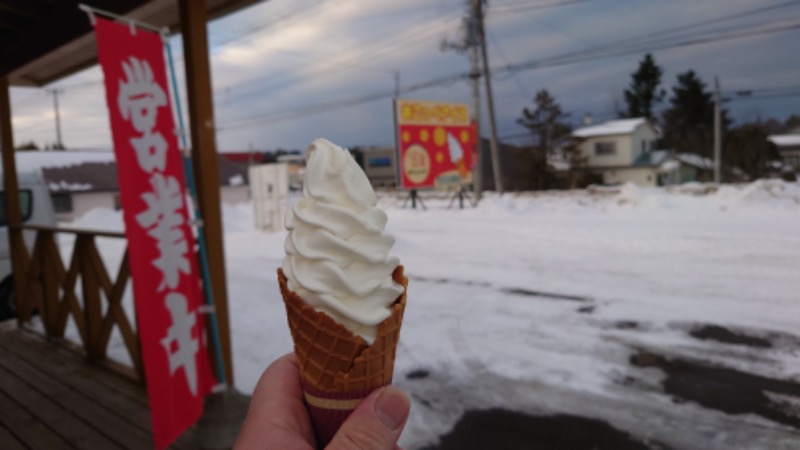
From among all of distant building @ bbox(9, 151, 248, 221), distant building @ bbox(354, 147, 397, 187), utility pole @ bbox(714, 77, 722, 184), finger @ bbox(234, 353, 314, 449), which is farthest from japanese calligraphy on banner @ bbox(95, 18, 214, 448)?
distant building @ bbox(9, 151, 248, 221)

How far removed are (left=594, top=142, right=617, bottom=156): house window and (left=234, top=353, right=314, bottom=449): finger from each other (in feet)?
5.53

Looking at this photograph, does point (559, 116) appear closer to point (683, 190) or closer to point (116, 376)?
point (683, 190)

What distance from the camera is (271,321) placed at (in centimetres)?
470

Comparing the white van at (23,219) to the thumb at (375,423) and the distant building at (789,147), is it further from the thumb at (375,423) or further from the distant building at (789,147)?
A: the distant building at (789,147)

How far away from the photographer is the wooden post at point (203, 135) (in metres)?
2.80

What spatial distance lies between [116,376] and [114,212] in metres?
13.0

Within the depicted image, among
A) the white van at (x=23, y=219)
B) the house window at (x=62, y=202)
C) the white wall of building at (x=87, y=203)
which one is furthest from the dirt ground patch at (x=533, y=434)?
the house window at (x=62, y=202)

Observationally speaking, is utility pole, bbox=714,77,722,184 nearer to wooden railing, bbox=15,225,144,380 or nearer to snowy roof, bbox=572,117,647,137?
snowy roof, bbox=572,117,647,137

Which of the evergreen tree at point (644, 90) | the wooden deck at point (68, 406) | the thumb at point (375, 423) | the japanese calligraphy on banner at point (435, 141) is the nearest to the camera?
the thumb at point (375, 423)

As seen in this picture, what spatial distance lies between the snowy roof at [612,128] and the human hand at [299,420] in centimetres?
158

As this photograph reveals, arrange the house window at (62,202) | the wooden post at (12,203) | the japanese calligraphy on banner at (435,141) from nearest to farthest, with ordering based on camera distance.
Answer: the wooden post at (12,203) < the japanese calligraphy on banner at (435,141) < the house window at (62,202)

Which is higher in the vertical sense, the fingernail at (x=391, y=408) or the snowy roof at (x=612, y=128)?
Result: the snowy roof at (x=612, y=128)

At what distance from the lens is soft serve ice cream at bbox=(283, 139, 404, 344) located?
3.20ft

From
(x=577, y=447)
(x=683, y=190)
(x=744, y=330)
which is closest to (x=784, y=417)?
(x=744, y=330)
